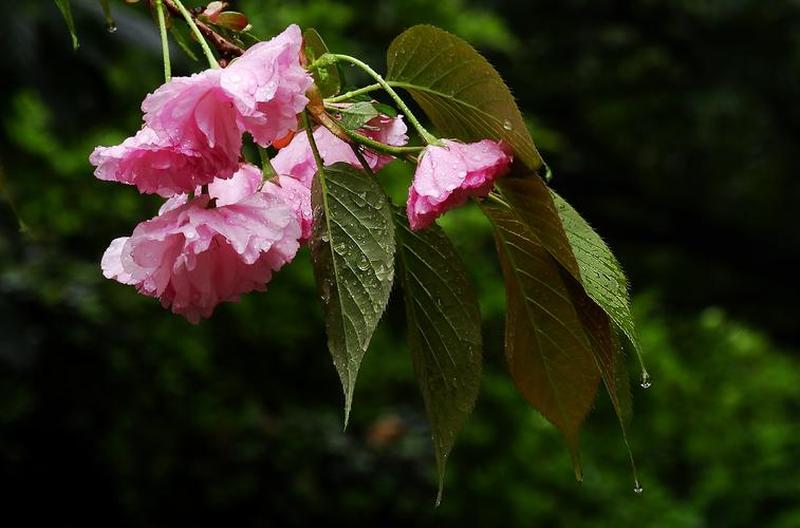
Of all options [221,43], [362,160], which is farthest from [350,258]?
[221,43]

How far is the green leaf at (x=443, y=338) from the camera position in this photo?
1.88ft

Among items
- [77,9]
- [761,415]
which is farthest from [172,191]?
[761,415]

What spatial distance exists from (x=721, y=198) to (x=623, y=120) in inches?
32.3

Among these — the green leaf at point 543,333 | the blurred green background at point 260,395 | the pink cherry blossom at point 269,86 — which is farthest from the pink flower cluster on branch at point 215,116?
the blurred green background at point 260,395

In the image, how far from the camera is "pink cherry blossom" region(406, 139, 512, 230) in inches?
21.0

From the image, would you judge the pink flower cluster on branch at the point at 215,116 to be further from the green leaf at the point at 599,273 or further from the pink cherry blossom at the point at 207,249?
the green leaf at the point at 599,273

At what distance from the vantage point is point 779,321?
626 centimetres

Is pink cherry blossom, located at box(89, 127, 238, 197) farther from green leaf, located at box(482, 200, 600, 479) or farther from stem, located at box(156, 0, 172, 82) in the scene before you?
green leaf, located at box(482, 200, 600, 479)

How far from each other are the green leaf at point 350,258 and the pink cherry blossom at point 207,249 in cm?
3

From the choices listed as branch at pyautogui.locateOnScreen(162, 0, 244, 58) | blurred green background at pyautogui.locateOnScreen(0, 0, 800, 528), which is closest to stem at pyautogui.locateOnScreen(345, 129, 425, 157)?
branch at pyautogui.locateOnScreen(162, 0, 244, 58)

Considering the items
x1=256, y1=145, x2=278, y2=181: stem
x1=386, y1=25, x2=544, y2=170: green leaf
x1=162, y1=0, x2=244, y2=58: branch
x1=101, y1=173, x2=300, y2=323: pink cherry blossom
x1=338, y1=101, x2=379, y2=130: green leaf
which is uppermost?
x1=386, y1=25, x2=544, y2=170: green leaf

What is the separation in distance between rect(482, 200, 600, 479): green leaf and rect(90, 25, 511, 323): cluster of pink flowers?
0.10 feet

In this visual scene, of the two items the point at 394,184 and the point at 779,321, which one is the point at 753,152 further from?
the point at 394,184

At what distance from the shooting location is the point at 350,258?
1.82 ft
